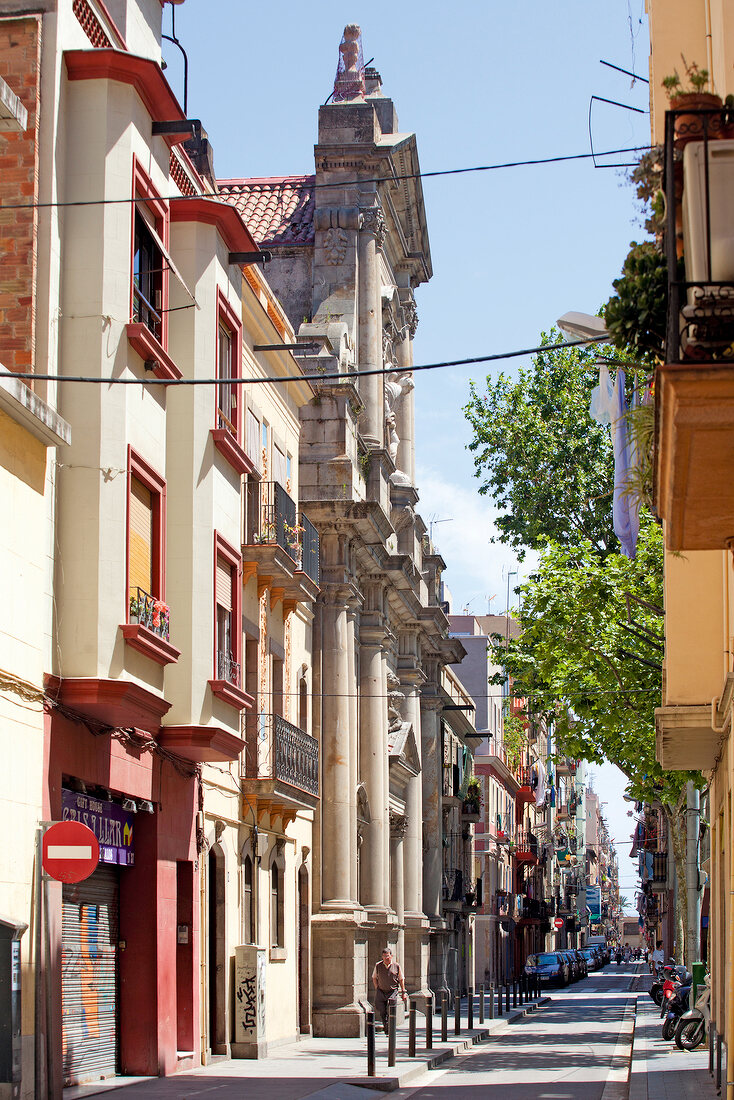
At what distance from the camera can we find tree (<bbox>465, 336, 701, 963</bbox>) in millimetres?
27953

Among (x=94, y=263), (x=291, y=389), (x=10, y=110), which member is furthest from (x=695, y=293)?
(x=291, y=389)

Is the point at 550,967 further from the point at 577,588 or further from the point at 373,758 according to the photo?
the point at 577,588

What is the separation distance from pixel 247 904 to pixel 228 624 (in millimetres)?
5550

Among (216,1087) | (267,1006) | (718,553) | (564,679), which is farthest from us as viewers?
(564,679)

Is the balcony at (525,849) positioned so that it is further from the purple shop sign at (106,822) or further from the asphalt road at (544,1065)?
the purple shop sign at (106,822)

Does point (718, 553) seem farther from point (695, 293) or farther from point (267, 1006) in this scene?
point (267, 1006)

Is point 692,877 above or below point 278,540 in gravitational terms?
below

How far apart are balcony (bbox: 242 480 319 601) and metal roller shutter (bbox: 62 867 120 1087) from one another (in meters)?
6.92

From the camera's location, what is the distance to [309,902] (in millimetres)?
29516

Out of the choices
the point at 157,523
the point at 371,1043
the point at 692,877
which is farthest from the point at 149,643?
the point at 692,877

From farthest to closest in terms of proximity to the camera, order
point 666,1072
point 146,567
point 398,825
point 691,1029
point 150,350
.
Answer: point 398,825 < point 691,1029 < point 666,1072 < point 146,567 < point 150,350

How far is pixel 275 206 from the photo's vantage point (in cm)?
3588

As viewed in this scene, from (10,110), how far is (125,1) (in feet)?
17.5

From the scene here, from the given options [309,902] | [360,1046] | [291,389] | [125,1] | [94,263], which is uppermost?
[125,1]
